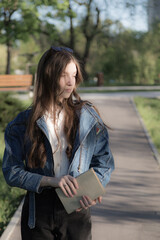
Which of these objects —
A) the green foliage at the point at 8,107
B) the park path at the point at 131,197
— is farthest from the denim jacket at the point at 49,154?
the green foliage at the point at 8,107

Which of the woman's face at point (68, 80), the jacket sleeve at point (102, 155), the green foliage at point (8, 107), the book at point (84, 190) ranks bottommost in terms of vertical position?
the green foliage at point (8, 107)

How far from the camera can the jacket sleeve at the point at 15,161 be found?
2.31m

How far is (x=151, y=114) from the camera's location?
14.9 m

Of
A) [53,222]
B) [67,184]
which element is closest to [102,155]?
[67,184]

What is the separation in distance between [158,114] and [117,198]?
9.40 m

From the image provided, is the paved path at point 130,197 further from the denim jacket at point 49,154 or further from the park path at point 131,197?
the denim jacket at point 49,154

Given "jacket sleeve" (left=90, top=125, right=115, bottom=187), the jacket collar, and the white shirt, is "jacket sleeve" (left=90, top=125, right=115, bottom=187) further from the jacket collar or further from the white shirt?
the white shirt

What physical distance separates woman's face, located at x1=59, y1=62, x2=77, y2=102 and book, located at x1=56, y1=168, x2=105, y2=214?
0.48m

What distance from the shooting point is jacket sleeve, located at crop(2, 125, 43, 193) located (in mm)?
2305

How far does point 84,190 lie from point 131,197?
4.00 m

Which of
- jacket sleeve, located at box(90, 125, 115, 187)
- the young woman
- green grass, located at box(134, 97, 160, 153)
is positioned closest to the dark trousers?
the young woman

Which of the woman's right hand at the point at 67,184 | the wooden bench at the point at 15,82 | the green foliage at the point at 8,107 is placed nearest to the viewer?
the woman's right hand at the point at 67,184

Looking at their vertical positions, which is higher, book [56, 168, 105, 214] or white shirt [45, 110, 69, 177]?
white shirt [45, 110, 69, 177]

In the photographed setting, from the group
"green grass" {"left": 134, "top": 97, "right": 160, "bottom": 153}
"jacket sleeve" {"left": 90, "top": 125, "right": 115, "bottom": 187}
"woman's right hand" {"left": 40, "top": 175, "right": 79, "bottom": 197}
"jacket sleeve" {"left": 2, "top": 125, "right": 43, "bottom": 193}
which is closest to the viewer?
"woman's right hand" {"left": 40, "top": 175, "right": 79, "bottom": 197}
